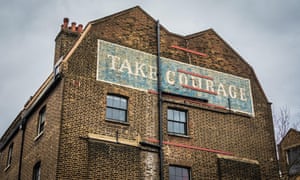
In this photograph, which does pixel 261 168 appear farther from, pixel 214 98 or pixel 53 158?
pixel 53 158

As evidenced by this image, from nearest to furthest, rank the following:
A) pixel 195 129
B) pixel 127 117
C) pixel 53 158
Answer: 1. pixel 53 158
2. pixel 127 117
3. pixel 195 129

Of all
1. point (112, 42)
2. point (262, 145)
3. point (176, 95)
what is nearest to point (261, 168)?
point (262, 145)

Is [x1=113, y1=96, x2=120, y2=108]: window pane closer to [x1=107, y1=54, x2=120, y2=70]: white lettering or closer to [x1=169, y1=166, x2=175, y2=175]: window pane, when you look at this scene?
[x1=107, y1=54, x2=120, y2=70]: white lettering

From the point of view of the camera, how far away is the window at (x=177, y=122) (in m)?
23.0

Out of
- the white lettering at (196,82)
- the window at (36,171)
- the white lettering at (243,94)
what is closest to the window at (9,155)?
the window at (36,171)

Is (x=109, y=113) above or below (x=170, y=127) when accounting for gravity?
above

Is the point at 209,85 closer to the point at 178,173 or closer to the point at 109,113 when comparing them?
the point at 178,173

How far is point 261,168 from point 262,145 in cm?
128

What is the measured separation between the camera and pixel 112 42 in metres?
23.0

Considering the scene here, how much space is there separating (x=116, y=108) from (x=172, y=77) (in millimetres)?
3609

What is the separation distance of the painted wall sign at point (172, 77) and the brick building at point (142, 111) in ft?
0.18

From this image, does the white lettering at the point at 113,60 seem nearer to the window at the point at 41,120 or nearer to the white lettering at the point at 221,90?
the window at the point at 41,120

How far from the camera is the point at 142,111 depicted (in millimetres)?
Answer: 22344

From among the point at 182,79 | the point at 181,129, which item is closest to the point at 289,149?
the point at 182,79
